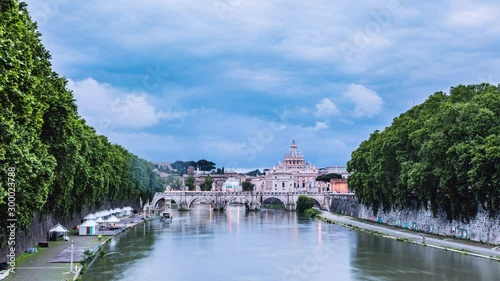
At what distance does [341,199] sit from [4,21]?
299 feet

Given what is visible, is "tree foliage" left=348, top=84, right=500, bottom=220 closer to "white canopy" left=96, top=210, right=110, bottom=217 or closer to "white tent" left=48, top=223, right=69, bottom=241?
"white tent" left=48, top=223, right=69, bottom=241

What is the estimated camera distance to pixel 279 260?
40.0 m

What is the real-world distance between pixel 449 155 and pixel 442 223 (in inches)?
414

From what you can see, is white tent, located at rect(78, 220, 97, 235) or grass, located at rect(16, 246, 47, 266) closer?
grass, located at rect(16, 246, 47, 266)

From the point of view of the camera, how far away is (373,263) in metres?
38.1

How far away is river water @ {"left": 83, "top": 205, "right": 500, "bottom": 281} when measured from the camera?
3291cm

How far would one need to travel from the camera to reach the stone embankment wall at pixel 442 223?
42.8 meters

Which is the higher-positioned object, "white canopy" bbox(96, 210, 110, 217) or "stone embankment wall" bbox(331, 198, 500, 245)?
"white canopy" bbox(96, 210, 110, 217)

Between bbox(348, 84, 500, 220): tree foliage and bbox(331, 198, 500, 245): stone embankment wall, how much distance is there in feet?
2.45

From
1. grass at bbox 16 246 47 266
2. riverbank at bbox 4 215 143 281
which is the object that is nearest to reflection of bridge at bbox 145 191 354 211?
riverbank at bbox 4 215 143 281

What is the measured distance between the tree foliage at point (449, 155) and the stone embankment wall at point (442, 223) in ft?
2.45

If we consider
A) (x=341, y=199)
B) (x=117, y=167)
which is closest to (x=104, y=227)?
(x=117, y=167)

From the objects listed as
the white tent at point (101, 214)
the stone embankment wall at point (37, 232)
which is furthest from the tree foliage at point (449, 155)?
the white tent at point (101, 214)

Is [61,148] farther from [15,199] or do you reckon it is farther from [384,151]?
[384,151]
